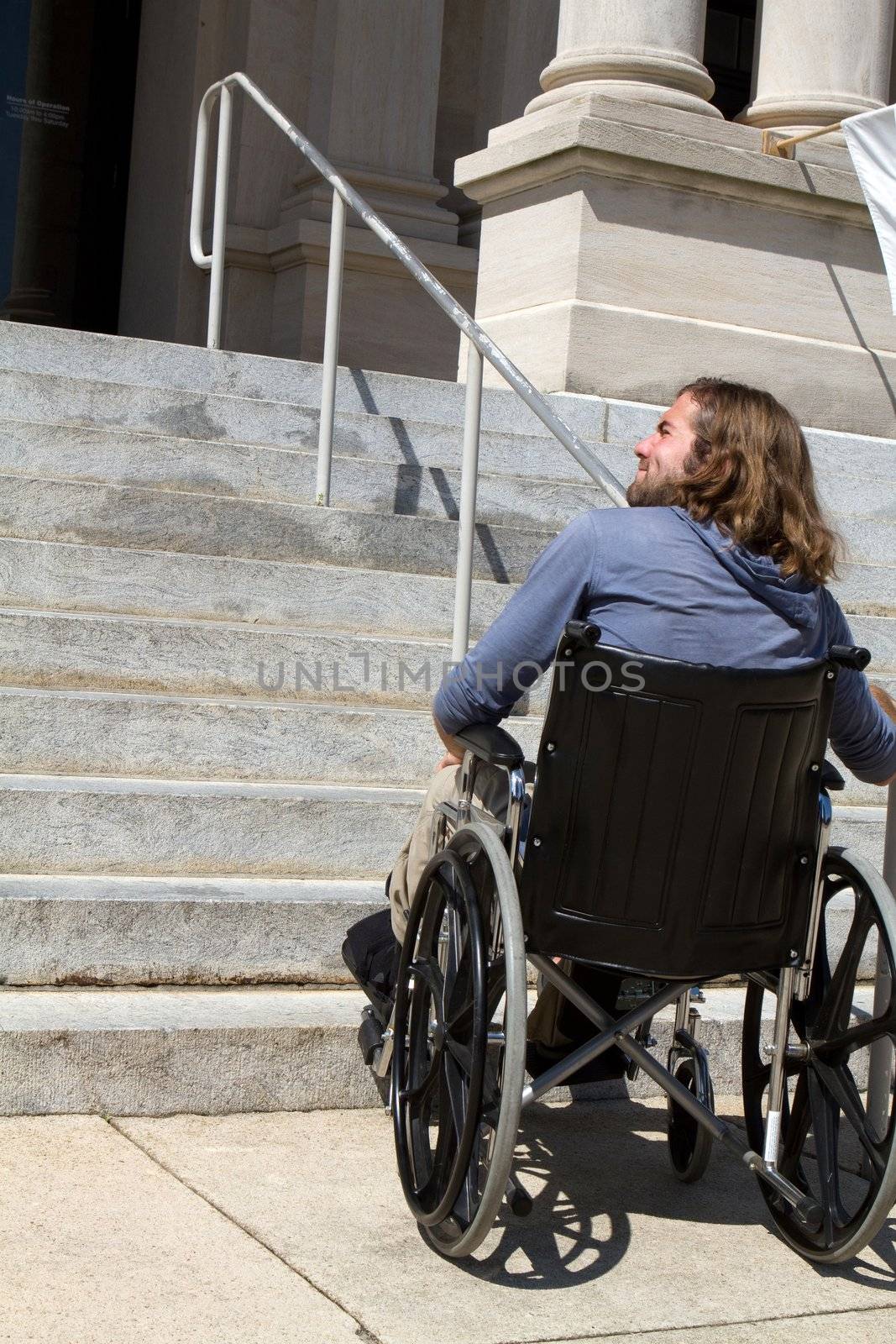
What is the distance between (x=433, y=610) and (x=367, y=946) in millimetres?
1926

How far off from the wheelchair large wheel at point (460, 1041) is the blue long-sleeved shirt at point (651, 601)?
1.02 ft

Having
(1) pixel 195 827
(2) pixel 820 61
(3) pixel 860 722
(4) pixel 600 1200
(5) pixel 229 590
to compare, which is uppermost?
(2) pixel 820 61

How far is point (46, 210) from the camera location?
10.1 metres

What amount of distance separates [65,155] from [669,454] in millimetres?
8183

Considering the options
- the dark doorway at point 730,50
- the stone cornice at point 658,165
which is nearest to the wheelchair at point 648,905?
the stone cornice at point 658,165

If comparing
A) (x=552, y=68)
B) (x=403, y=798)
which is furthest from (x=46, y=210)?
(x=403, y=798)

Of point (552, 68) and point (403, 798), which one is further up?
point (552, 68)

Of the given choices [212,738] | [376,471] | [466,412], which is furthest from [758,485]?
[376,471]

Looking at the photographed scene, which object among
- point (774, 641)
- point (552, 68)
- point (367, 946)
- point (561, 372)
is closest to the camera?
point (774, 641)

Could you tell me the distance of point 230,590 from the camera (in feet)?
16.1

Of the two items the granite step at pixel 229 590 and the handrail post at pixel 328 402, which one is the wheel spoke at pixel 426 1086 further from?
the handrail post at pixel 328 402

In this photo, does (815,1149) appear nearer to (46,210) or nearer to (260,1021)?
(260,1021)

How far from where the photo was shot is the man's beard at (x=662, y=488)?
2941 mm

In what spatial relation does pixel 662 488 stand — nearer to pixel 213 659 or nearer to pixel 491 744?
pixel 491 744
